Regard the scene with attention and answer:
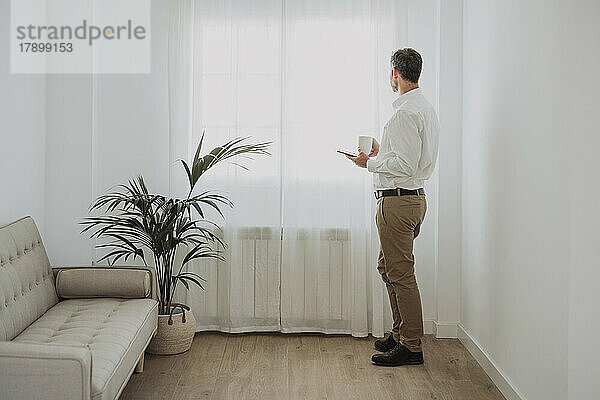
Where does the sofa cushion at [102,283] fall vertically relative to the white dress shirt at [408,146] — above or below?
below

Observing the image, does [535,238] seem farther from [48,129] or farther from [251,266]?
[48,129]

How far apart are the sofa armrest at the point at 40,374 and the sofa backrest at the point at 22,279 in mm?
714

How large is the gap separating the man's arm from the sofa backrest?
2.00 metres

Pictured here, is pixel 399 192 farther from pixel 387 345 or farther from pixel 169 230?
pixel 169 230

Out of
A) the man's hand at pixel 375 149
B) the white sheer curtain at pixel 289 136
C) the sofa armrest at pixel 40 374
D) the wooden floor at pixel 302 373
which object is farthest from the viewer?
the white sheer curtain at pixel 289 136

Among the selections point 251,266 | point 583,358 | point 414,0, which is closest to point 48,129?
point 251,266

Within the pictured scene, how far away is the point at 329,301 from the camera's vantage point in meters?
4.99

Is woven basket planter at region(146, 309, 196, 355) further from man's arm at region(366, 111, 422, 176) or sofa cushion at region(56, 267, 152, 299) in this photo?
man's arm at region(366, 111, 422, 176)

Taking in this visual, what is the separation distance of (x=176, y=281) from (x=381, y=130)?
168cm

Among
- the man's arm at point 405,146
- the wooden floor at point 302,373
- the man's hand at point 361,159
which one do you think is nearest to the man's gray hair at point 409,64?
the man's arm at point 405,146

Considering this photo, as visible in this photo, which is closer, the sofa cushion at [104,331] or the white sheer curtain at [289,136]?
the sofa cushion at [104,331]

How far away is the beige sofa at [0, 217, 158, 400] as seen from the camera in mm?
2639

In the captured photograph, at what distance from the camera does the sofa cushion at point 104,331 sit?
3.00m

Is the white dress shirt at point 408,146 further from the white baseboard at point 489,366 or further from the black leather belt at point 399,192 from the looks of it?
the white baseboard at point 489,366
